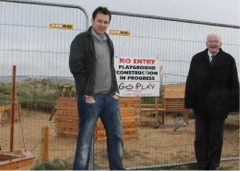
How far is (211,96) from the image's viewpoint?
5.20 metres

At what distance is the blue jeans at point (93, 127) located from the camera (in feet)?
13.5

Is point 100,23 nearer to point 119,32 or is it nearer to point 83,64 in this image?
point 83,64

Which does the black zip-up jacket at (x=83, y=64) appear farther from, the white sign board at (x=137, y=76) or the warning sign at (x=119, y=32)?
the white sign board at (x=137, y=76)

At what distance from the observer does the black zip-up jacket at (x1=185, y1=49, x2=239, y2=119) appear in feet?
17.1

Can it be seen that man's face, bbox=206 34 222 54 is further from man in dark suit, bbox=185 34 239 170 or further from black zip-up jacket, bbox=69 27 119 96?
black zip-up jacket, bbox=69 27 119 96

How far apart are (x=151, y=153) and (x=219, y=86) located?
3250 mm

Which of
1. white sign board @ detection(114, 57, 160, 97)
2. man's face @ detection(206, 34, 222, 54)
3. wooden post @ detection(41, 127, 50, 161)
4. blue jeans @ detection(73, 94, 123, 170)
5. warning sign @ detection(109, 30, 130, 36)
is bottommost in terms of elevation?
wooden post @ detection(41, 127, 50, 161)

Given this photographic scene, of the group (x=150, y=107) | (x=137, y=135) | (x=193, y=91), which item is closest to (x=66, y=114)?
(x=137, y=135)

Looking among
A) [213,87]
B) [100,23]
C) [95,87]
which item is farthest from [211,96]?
[100,23]

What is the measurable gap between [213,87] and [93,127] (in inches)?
74.8

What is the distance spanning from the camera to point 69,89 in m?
6.52

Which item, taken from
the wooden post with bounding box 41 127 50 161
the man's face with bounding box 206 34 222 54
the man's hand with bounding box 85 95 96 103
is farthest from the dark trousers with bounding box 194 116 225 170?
the wooden post with bounding box 41 127 50 161

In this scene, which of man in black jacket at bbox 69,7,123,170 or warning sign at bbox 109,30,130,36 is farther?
warning sign at bbox 109,30,130,36

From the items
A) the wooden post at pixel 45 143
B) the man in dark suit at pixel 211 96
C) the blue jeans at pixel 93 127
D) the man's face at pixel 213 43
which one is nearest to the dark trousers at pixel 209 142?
the man in dark suit at pixel 211 96
